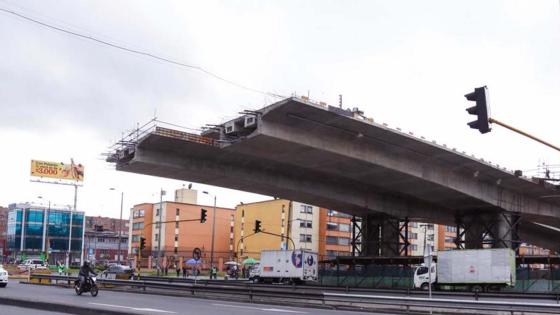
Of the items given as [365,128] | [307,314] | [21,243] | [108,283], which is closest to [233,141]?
[365,128]

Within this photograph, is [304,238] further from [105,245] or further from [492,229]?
[492,229]

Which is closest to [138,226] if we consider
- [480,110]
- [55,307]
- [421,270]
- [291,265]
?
[291,265]

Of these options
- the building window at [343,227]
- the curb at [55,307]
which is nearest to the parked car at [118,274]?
the curb at [55,307]

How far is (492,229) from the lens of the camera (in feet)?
174

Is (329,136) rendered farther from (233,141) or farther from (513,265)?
(513,265)

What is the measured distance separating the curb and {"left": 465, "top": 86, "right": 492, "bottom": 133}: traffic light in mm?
9625

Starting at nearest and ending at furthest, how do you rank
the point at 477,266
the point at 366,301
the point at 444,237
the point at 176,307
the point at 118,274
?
1. the point at 176,307
2. the point at 366,301
3. the point at 477,266
4. the point at 118,274
5. the point at 444,237

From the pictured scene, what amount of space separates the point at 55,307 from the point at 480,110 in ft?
41.4

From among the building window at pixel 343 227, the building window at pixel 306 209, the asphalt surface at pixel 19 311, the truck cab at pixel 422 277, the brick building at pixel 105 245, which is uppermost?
the building window at pixel 306 209

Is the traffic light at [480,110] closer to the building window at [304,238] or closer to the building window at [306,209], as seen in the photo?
the building window at [306,209]

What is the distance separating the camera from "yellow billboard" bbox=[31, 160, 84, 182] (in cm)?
10856

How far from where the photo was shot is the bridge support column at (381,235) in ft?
194

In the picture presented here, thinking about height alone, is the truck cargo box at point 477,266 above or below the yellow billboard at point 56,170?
below

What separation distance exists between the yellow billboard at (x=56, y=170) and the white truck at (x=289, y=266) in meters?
57.9
